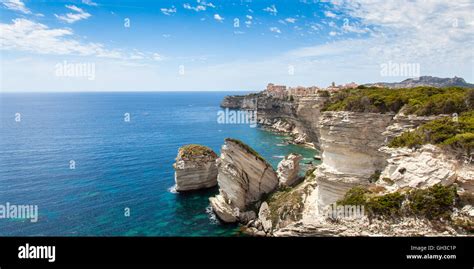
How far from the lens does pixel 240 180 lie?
32594 millimetres

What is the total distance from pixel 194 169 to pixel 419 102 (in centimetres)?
2540

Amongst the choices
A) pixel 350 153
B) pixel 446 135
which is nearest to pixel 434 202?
pixel 446 135

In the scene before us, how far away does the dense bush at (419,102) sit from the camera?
78.1ft

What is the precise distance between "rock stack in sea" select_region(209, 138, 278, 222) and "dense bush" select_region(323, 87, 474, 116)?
9680 mm

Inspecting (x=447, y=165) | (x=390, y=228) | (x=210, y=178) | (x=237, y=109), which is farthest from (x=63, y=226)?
(x=237, y=109)

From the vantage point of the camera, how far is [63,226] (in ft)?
99.1

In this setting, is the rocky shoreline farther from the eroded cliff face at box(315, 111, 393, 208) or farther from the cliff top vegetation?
the cliff top vegetation

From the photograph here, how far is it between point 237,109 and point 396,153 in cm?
13003

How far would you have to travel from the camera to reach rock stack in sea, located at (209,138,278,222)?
32.2 meters

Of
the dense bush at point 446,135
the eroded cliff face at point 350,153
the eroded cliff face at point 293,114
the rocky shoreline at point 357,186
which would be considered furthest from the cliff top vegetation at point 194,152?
the dense bush at point 446,135

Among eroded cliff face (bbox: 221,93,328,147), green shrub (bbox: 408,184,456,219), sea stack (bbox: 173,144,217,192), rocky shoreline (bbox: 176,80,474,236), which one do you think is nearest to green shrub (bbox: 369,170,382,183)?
rocky shoreline (bbox: 176,80,474,236)

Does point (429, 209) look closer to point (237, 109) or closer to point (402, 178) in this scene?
point (402, 178)

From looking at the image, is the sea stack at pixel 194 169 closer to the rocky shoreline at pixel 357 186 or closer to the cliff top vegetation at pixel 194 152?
the cliff top vegetation at pixel 194 152

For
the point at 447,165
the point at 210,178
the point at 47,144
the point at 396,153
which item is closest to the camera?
the point at 447,165
